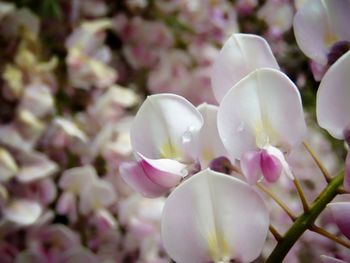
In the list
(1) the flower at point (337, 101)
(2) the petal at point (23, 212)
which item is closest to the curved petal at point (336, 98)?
(1) the flower at point (337, 101)

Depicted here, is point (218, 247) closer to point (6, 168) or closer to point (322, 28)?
point (322, 28)

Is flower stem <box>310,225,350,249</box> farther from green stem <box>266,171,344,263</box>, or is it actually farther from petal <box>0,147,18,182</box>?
petal <box>0,147,18,182</box>

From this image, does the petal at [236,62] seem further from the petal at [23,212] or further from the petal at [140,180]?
the petal at [23,212]

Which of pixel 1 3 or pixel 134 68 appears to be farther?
pixel 134 68

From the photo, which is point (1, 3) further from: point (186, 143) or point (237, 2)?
point (186, 143)

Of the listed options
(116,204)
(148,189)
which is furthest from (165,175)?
(116,204)

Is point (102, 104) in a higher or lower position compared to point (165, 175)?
lower

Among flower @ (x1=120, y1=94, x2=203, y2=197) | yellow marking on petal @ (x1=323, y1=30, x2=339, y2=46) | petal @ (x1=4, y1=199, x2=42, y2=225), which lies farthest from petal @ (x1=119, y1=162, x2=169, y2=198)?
petal @ (x1=4, y1=199, x2=42, y2=225)
